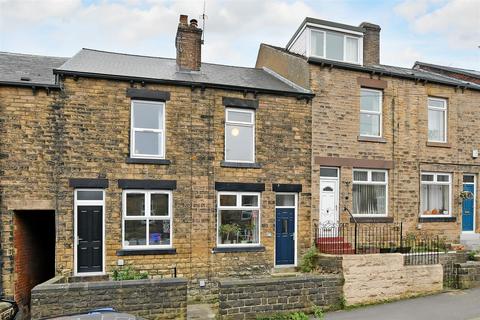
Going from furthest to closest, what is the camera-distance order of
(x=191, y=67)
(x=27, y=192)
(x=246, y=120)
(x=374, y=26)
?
(x=374, y=26) → (x=191, y=67) → (x=246, y=120) → (x=27, y=192)

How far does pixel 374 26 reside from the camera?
16656 mm

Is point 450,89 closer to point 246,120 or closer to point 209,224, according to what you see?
point 246,120

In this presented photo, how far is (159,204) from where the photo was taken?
1191 cm

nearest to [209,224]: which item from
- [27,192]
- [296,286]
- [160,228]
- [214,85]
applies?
[160,228]

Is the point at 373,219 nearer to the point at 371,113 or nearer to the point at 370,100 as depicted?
the point at 371,113

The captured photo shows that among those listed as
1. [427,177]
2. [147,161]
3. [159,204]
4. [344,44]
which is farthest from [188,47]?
[427,177]

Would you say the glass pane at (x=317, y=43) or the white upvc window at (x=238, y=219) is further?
the glass pane at (x=317, y=43)

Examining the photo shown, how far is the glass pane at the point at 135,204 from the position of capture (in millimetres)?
11641

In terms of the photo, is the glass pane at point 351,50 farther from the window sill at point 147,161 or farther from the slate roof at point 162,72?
the window sill at point 147,161

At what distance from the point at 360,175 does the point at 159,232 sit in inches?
283

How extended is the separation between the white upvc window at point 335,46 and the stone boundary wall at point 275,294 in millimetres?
8338

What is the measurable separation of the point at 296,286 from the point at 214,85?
627 centimetres

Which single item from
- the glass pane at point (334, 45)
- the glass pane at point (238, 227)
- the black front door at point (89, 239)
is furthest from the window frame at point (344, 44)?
the black front door at point (89, 239)

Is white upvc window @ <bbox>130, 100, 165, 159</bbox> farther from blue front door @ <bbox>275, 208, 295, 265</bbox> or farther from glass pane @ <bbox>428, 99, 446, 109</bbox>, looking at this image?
glass pane @ <bbox>428, 99, 446, 109</bbox>
